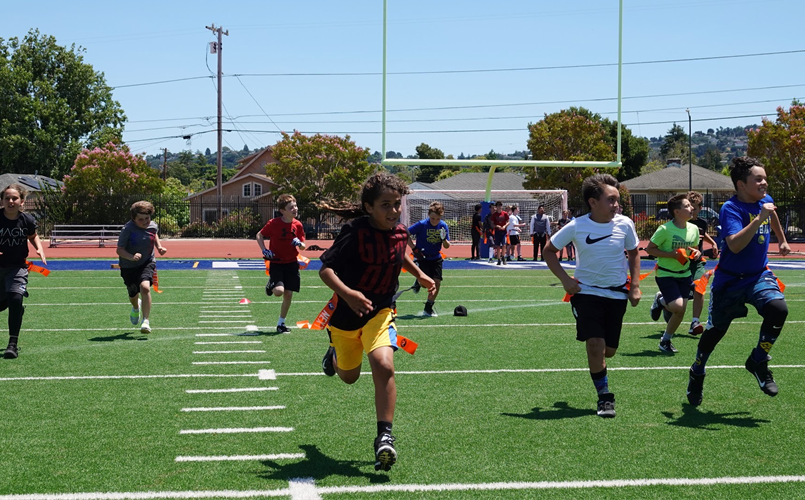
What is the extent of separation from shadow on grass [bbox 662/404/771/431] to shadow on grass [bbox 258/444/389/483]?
2.37m

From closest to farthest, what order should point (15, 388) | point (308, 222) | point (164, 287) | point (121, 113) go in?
point (15, 388)
point (164, 287)
point (308, 222)
point (121, 113)

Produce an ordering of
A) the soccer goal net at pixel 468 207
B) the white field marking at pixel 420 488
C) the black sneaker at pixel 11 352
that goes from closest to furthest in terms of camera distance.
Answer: the white field marking at pixel 420 488 < the black sneaker at pixel 11 352 < the soccer goal net at pixel 468 207

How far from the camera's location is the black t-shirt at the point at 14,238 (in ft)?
28.7

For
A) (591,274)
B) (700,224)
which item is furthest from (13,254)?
(700,224)

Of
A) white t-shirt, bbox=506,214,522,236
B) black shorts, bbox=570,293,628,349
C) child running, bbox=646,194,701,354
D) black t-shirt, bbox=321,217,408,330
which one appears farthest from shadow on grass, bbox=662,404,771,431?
white t-shirt, bbox=506,214,522,236

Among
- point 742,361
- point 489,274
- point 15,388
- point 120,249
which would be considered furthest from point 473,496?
point 489,274

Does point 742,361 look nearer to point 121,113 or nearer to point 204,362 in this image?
point 204,362

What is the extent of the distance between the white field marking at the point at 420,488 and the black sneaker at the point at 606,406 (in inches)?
55.3

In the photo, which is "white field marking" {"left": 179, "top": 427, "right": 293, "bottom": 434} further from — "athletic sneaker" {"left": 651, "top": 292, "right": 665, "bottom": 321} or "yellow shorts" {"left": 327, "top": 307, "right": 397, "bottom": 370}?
"athletic sneaker" {"left": 651, "top": 292, "right": 665, "bottom": 321}

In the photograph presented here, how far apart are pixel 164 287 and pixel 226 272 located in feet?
14.8

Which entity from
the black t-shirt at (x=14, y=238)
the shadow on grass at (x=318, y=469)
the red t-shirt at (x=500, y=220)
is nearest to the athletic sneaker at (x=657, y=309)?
the shadow on grass at (x=318, y=469)

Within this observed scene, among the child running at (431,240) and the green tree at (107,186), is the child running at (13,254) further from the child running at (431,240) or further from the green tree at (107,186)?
the green tree at (107,186)

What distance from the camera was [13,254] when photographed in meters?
8.80

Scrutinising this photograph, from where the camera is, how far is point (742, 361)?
8531mm
